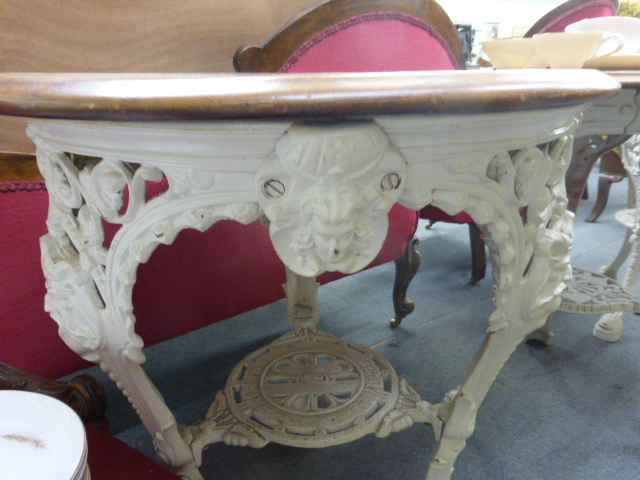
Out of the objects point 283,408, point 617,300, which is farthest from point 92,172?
point 617,300

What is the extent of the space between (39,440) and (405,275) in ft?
2.89

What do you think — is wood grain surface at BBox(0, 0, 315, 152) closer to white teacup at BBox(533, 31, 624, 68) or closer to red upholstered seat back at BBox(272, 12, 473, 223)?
red upholstered seat back at BBox(272, 12, 473, 223)

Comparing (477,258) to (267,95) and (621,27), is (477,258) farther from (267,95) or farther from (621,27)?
(267,95)

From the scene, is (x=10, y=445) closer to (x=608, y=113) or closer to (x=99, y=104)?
(x=99, y=104)

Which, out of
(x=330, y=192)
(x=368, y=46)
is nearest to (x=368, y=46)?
(x=368, y=46)

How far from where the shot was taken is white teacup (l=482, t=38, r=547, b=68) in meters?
0.70

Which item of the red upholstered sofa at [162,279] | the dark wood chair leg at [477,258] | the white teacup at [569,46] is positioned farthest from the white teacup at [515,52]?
the dark wood chair leg at [477,258]

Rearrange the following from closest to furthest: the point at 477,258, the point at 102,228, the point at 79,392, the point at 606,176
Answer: the point at 102,228 → the point at 79,392 → the point at 477,258 → the point at 606,176

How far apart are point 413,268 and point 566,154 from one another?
660mm

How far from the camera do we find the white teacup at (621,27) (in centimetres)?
90

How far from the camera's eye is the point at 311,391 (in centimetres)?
72

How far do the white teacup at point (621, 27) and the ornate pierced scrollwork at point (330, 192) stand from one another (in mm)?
840

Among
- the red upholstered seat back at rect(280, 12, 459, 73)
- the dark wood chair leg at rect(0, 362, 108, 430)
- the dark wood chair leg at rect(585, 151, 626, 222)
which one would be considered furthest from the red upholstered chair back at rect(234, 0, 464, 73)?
the dark wood chair leg at rect(585, 151, 626, 222)

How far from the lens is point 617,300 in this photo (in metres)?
0.98
